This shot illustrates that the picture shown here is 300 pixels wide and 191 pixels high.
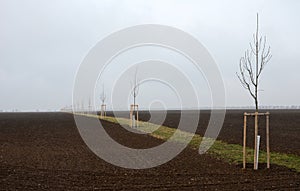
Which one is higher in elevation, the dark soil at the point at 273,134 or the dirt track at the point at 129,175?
the dark soil at the point at 273,134

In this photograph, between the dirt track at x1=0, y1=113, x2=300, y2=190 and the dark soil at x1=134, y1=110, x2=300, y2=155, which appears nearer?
the dirt track at x1=0, y1=113, x2=300, y2=190

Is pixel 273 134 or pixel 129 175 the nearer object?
pixel 129 175

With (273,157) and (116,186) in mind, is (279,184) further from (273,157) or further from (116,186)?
(273,157)

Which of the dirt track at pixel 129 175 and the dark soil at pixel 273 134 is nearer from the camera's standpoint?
the dirt track at pixel 129 175

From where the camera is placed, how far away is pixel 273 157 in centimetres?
1481

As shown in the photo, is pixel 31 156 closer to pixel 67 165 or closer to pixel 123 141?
pixel 67 165

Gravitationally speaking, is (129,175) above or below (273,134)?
below

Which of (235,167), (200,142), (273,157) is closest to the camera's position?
(235,167)

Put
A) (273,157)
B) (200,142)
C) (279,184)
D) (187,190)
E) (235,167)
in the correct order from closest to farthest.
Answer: (187,190), (279,184), (235,167), (273,157), (200,142)

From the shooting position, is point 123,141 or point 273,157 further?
point 123,141

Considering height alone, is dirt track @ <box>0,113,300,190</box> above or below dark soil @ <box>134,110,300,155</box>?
below

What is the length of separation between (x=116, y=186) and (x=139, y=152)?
267 inches

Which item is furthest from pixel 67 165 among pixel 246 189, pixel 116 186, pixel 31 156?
pixel 246 189

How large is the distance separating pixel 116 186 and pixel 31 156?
21.5 ft
